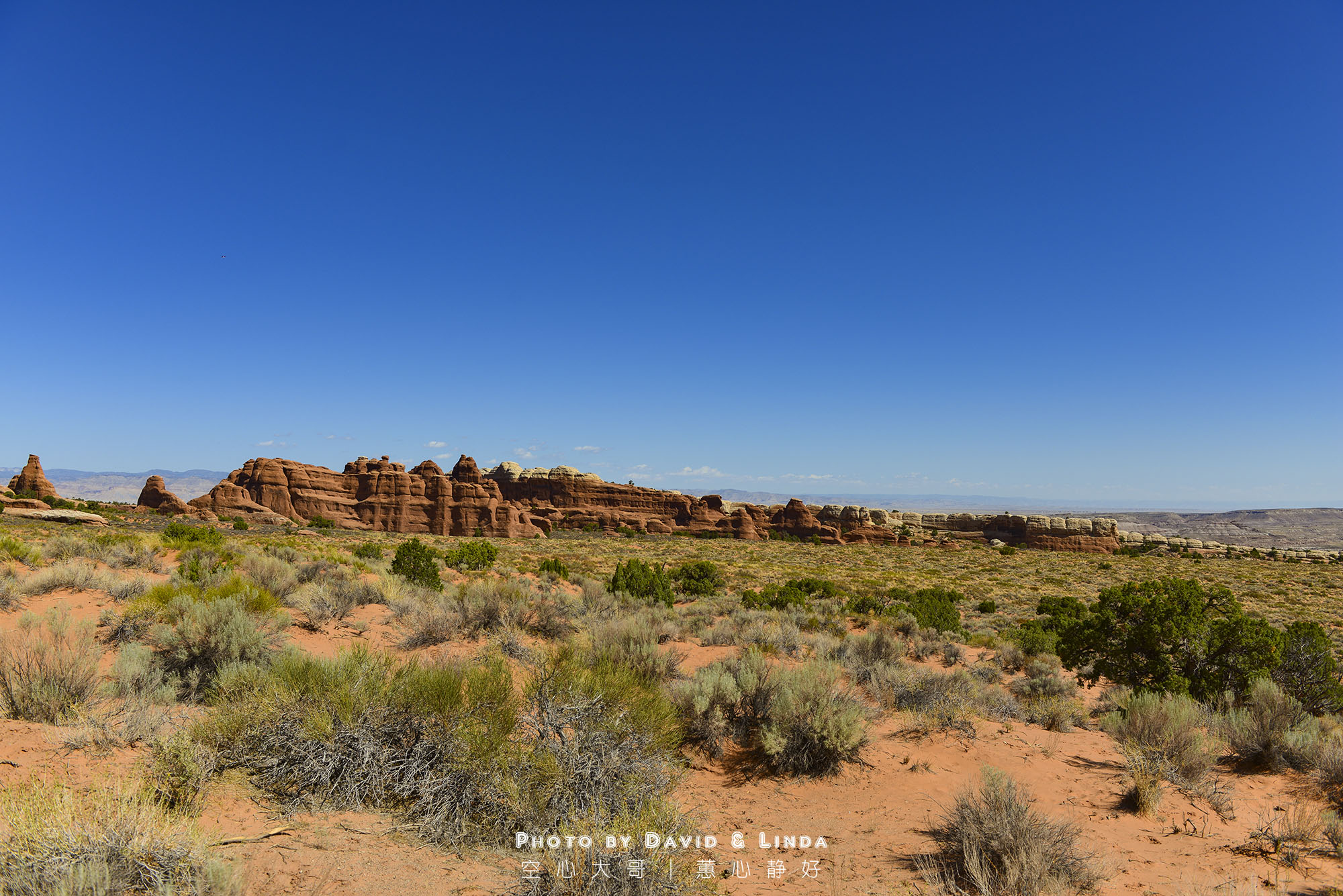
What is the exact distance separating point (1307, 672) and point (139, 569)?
22.2 metres

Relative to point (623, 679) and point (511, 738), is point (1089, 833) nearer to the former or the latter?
point (623, 679)

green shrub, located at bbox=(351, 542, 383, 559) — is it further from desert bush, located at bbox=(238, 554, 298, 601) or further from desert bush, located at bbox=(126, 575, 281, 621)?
desert bush, located at bbox=(126, 575, 281, 621)

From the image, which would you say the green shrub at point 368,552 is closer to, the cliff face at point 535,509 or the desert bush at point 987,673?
the desert bush at point 987,673

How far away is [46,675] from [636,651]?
6210 mm

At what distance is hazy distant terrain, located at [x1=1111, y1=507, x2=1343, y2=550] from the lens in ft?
376

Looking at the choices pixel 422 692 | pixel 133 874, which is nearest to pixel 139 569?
pixel 422 692

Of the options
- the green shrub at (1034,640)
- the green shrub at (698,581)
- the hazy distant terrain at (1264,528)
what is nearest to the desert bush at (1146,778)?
the green shrub at (1034,640)

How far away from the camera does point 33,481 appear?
57719 millimetres

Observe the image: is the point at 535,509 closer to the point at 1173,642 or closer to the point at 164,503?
the point at 164,503

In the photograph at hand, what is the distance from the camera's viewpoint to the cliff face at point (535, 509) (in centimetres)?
6356

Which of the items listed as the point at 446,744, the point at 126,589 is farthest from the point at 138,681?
the point at 126,589

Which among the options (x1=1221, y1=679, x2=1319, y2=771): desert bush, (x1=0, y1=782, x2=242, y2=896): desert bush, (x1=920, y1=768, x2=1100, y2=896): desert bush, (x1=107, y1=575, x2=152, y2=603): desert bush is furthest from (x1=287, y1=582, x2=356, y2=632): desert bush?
(x1=1221, y1=679, x2=1319, y2=771): desert bush

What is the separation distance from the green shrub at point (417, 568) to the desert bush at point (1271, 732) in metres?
15.4

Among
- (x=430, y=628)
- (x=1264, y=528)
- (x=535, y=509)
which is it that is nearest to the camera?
(x=430, y=628)
